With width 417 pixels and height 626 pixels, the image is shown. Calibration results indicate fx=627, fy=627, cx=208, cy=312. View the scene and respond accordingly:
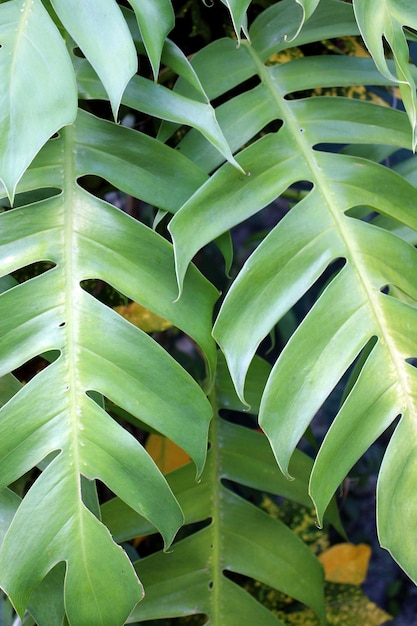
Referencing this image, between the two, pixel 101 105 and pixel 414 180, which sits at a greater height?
pixel 101 105

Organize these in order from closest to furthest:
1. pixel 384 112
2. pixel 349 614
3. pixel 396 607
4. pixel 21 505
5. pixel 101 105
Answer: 1. pixel 21 505
2. pixel 384 112
3. pixel 101 105
4. pixel 349 614
5. pixel 396 607

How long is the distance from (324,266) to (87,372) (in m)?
0.25

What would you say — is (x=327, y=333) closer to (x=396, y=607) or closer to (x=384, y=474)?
(x=384, y=474)

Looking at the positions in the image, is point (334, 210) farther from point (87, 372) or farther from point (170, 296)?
point (87, 372)

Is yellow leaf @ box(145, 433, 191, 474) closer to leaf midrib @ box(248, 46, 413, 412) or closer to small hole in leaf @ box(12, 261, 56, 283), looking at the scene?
small hole in leaf @ box(12, 261, 56, 283)

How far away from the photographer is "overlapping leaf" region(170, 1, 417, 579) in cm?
56

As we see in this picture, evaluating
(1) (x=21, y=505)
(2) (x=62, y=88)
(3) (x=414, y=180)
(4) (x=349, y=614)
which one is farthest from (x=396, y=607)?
(2) (x=62, y=88)

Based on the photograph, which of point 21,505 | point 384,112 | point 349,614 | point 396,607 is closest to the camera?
point 21,505

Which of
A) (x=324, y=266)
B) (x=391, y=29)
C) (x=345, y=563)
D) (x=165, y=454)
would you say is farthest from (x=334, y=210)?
(x=345, y=563)

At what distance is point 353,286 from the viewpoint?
619 mm

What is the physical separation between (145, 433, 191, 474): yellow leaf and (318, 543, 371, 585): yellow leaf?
1.08 ft

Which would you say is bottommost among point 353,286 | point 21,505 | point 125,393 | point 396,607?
point 396,607

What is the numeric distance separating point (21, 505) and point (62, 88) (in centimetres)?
37

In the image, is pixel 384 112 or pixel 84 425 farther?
pixel 384 112
